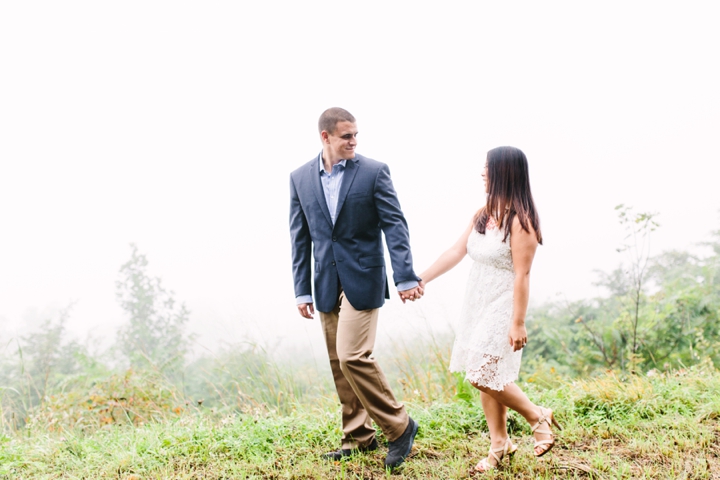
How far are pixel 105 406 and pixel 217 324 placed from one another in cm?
160

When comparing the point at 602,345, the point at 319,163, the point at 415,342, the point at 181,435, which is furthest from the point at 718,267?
the point at 181,435

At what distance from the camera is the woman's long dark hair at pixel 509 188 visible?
3.07 meters

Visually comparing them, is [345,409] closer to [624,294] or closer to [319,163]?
[319,163]

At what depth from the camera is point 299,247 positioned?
3680 mm

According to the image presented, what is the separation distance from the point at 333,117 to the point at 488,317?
146 centimetres

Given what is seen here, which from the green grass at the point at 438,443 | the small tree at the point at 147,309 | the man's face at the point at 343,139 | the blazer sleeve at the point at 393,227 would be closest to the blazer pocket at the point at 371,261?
the blazer sleeve at the point at 393,227

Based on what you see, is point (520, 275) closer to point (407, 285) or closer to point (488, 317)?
point (488, 317)

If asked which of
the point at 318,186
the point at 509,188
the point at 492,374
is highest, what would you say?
the point at 318,186

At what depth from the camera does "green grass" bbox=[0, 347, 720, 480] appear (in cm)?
330

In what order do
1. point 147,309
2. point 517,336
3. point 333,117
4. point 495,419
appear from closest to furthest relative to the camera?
point 517,336 < point 495,419 < point 333,117 < point 147,309

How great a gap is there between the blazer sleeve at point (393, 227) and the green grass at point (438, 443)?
3.80ft

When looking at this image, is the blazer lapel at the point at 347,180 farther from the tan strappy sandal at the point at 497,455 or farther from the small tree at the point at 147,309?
the small tree at the point at 147,309

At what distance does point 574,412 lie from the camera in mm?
4125

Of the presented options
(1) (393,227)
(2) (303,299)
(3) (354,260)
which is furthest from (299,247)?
(1) (393,227)
